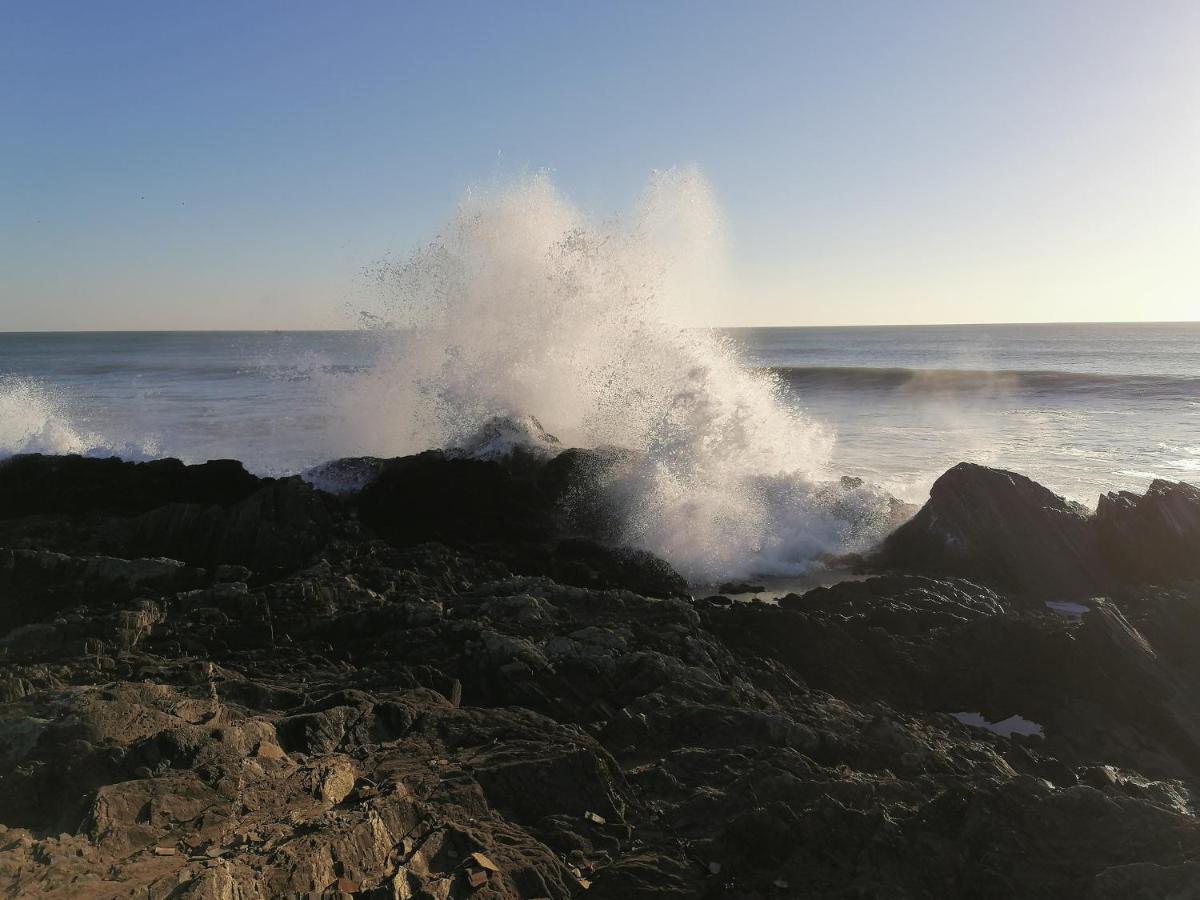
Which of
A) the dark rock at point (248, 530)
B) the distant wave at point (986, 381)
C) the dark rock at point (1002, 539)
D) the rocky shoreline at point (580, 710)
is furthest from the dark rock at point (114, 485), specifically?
the distant wave at point (986, 381)

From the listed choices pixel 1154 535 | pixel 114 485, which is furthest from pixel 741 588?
pixel 114 485

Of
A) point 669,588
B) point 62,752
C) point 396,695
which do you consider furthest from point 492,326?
point 62,752

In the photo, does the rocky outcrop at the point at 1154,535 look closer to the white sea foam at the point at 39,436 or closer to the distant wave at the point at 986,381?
the white sea foam at the point at 39,436

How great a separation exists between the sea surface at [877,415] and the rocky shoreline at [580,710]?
545cm

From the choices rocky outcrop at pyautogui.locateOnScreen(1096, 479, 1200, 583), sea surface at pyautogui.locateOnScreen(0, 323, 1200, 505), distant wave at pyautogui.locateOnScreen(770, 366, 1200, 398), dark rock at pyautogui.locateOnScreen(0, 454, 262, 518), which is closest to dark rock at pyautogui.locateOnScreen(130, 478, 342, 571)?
dark rock at pyautogui.locateOnScreen(0, 454, 262, 518)

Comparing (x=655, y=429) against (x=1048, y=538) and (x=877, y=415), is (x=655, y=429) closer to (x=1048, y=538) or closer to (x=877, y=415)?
(x=1048, y=538)

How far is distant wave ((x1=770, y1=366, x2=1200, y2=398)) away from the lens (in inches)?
1451

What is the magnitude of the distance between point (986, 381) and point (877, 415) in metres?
15.4

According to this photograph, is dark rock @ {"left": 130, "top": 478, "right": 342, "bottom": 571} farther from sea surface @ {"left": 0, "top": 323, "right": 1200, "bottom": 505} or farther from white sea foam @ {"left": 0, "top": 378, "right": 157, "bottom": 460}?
white sea foam @ {"left": 0, "top": 378, "right": 157, "bottom": 460}

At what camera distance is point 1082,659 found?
7496 mm

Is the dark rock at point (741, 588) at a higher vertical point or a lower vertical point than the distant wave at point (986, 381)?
lower

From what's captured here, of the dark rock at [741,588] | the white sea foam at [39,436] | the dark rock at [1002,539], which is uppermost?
the white sea foam at [39,436]

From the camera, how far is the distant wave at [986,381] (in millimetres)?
36844

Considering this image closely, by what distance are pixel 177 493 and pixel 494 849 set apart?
11.1 meters
